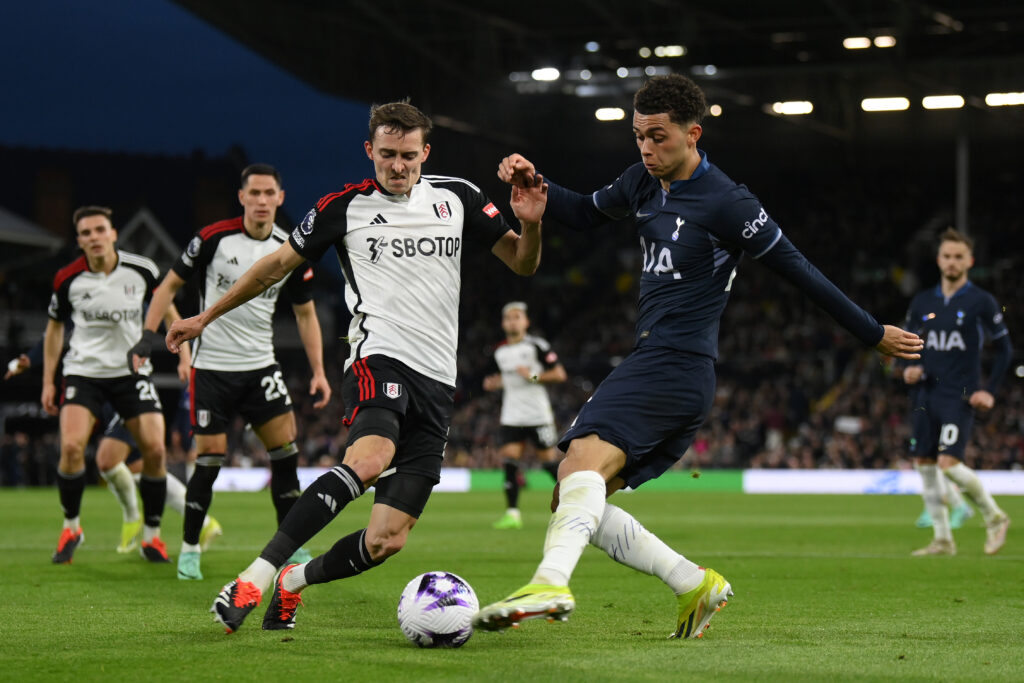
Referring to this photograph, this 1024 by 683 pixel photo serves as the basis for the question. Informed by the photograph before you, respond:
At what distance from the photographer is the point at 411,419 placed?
5.88 meters

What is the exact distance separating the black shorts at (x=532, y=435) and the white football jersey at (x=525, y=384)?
54 millimetres

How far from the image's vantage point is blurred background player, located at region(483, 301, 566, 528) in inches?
619

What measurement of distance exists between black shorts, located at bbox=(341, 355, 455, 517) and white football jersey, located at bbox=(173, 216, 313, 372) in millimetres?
2968

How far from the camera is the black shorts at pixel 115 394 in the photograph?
9.71 meters

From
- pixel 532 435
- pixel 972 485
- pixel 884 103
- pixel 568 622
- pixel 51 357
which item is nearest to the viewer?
pixel 568 622

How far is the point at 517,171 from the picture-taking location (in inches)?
220

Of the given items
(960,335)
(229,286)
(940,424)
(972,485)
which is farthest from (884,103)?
(229,286)

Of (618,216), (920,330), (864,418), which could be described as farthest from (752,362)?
(618,216)

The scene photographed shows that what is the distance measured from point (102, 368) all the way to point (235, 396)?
162 cm

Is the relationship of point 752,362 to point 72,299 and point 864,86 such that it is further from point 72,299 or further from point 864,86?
point 72,299

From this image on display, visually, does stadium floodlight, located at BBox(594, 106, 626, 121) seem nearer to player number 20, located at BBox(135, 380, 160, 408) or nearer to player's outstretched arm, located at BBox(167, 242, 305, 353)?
player number 20, located at BBox(135, 380, 160, 408)

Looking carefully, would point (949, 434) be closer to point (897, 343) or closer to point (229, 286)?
point (897, 343)

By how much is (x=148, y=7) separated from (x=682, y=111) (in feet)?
311

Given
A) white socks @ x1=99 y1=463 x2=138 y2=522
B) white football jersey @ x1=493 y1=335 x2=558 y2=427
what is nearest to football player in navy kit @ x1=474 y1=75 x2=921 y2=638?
white socks @ x1=99 y1=463 x2=138 y2=522
